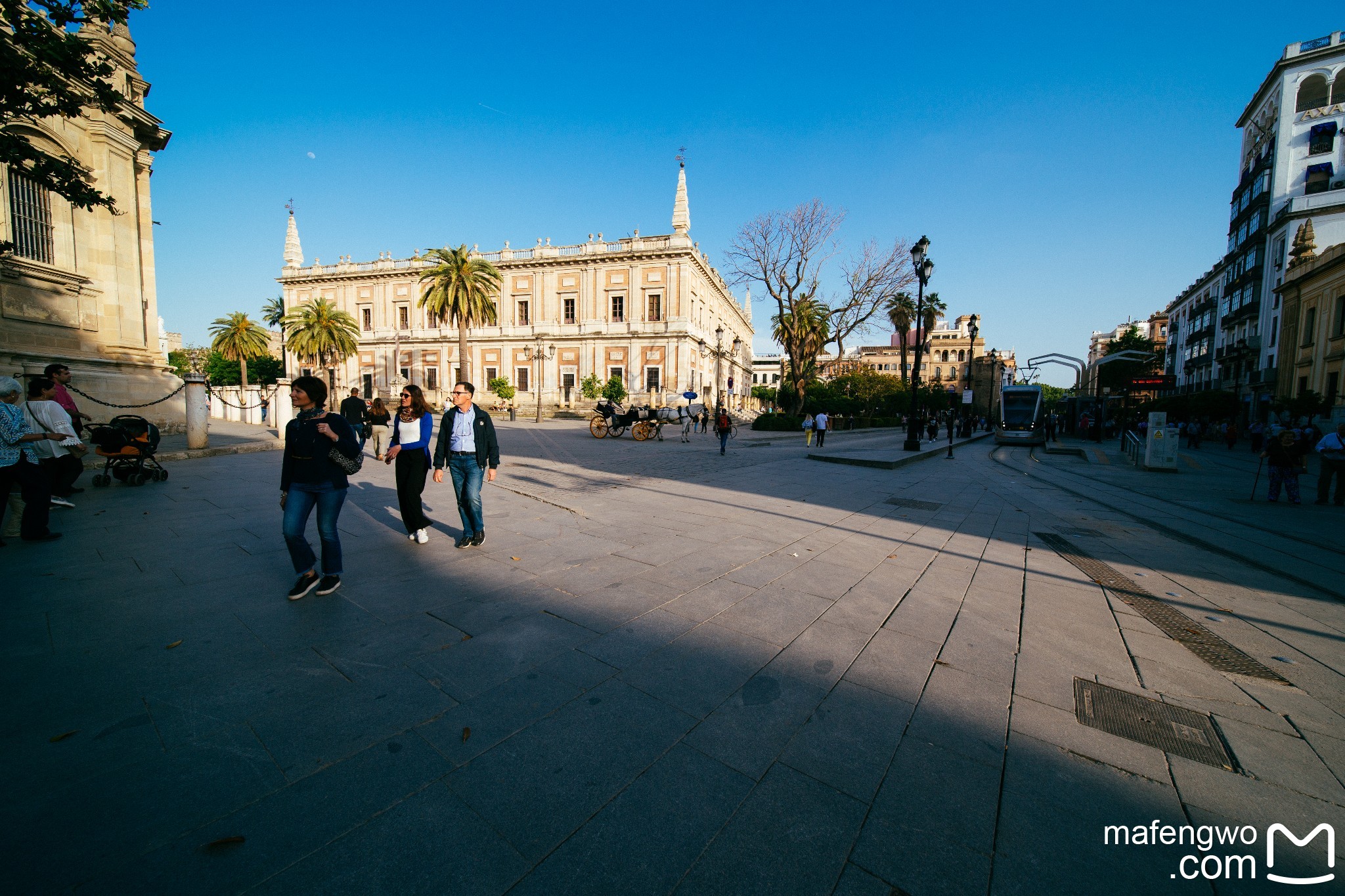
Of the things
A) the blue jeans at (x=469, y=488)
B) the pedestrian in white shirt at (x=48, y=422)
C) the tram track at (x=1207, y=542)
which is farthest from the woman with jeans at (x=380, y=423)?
the tram track at (x=1207, y=542)

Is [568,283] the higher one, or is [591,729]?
[568,283]

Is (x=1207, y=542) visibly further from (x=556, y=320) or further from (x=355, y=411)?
(x=556, y=320)

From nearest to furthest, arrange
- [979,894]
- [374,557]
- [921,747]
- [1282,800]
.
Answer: [979,894] < [1282,800] < [921,747] < [374,557]

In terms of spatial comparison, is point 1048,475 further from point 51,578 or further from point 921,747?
point 51,578

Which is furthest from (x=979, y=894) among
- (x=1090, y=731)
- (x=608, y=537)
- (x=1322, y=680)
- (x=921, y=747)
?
(x=608, y=537)

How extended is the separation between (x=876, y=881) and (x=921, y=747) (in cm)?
83

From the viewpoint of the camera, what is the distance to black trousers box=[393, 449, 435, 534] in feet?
17.7

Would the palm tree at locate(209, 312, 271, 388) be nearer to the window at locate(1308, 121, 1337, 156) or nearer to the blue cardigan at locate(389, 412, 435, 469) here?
the blue cardigan at locate(389, 412, 435, 469)

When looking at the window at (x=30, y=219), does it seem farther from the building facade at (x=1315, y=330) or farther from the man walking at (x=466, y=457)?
the building facade at (x=1315, y=330)

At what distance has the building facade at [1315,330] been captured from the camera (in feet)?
73.3

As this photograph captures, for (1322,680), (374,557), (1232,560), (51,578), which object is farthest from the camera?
(1232,560)

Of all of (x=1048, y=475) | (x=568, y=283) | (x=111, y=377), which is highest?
(x=568, y=283)

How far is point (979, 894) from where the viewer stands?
1587 millimetres

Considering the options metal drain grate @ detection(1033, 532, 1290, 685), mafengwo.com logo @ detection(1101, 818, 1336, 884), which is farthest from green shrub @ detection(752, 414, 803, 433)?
mafengwo.com logo @ detection(1101, 818, 1336, 884)
